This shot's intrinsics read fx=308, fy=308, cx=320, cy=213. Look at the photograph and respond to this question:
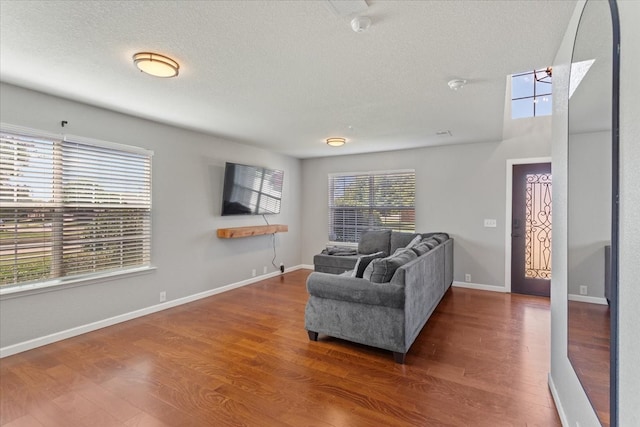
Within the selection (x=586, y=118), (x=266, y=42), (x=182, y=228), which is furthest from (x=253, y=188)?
(x=586, y=118)

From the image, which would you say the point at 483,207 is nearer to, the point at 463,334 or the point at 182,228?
the point at 463,334

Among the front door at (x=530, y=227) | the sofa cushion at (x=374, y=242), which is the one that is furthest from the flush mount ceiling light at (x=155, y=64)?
the front door at (x=530, y=227)

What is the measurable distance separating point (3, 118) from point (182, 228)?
85.2 inches

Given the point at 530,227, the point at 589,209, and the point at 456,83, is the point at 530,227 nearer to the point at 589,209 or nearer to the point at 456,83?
the point at 456,83

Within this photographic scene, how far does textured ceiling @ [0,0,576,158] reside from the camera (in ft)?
5.95

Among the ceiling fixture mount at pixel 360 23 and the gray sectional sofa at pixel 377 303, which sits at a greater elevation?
the ceiling fixture mount at pixel 360 23

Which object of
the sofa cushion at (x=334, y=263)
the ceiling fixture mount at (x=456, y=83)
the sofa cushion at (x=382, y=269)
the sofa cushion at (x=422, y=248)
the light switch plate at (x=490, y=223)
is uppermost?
the ceiling fixture mount at (x=456, y=83)

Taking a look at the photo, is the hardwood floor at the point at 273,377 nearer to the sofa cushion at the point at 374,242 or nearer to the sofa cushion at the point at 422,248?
the sofa cushion at the point at 422,248

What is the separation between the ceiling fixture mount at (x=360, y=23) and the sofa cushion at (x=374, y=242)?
4.26 metres

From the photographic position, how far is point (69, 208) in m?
3.30

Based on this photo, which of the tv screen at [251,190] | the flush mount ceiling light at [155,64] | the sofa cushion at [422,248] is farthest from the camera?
the tv screen at [251,190]

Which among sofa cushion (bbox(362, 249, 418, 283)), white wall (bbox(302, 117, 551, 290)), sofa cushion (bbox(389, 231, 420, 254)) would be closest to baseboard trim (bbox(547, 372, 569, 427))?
sofa cushion (bbox(362, 249, 418, 283))

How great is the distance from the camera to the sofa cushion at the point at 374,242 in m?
5.70

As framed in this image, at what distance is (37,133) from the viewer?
3.04 meters
